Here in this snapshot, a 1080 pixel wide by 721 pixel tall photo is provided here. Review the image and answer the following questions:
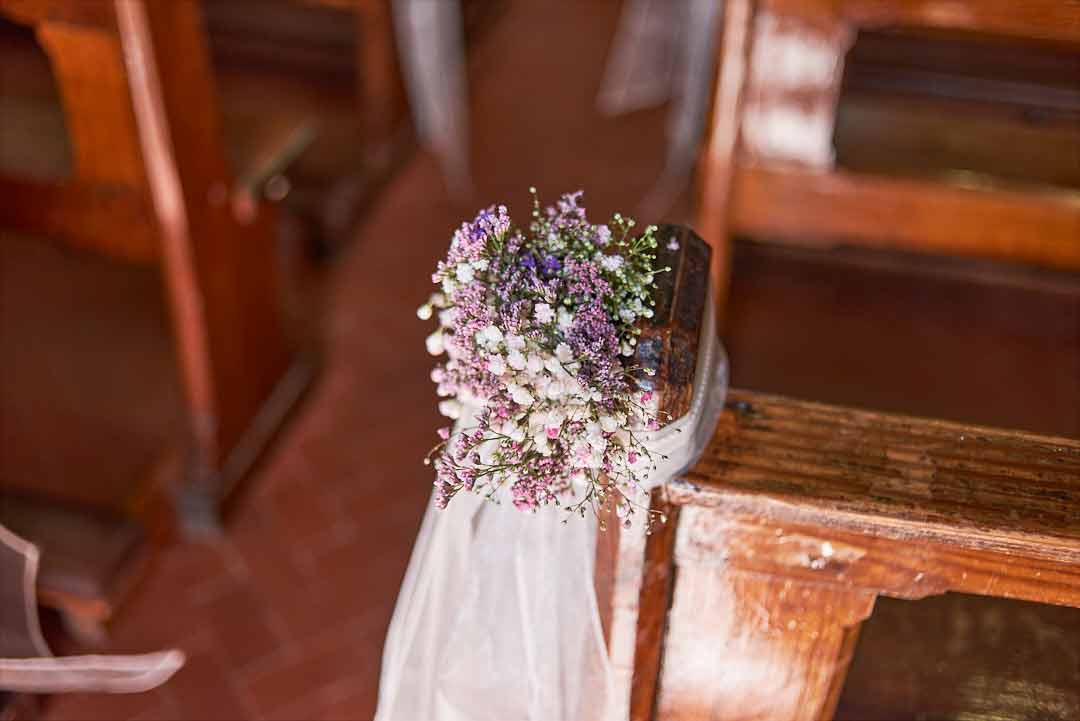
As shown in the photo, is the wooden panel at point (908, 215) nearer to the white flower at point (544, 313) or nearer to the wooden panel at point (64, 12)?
the wooden panel at point (64, 12)

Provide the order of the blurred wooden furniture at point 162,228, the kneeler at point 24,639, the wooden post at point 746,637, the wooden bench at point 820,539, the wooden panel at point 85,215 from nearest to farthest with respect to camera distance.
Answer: the wooden bench at point 820,539 → the wooden post at point 746,637 → the kneeler at point 24,639 → the blurred wooden furniture at point 162,228 → the wooden panel at point 85,215

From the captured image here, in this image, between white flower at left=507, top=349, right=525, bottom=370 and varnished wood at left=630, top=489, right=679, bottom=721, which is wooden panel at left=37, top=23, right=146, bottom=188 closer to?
white flower at left=507, top=349, right=525, bottom=370

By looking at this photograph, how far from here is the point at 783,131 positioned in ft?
12.8

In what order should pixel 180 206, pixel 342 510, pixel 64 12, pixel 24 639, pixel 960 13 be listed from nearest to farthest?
1. pixel 24 639
2. pixel 64 12
3. pixel 180 206
4. pixel 960 13
5. pixel 342 510

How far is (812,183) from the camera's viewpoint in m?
3.98

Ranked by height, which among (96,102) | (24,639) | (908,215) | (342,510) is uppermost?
(96,102)

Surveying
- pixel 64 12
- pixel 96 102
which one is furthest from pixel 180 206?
pixel 64 12

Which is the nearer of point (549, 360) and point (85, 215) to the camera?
point (549, 360)

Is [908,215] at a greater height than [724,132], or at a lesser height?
lesser

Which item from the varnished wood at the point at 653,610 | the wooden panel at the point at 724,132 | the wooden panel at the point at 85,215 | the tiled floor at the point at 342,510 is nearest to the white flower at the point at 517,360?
the varnished wood at the point at 653,610

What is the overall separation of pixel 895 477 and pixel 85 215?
101 inches

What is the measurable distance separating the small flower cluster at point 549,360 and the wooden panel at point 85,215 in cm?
182

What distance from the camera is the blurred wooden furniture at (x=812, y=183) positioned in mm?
3727

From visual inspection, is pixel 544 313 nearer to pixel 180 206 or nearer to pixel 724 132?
pixel 180 206
